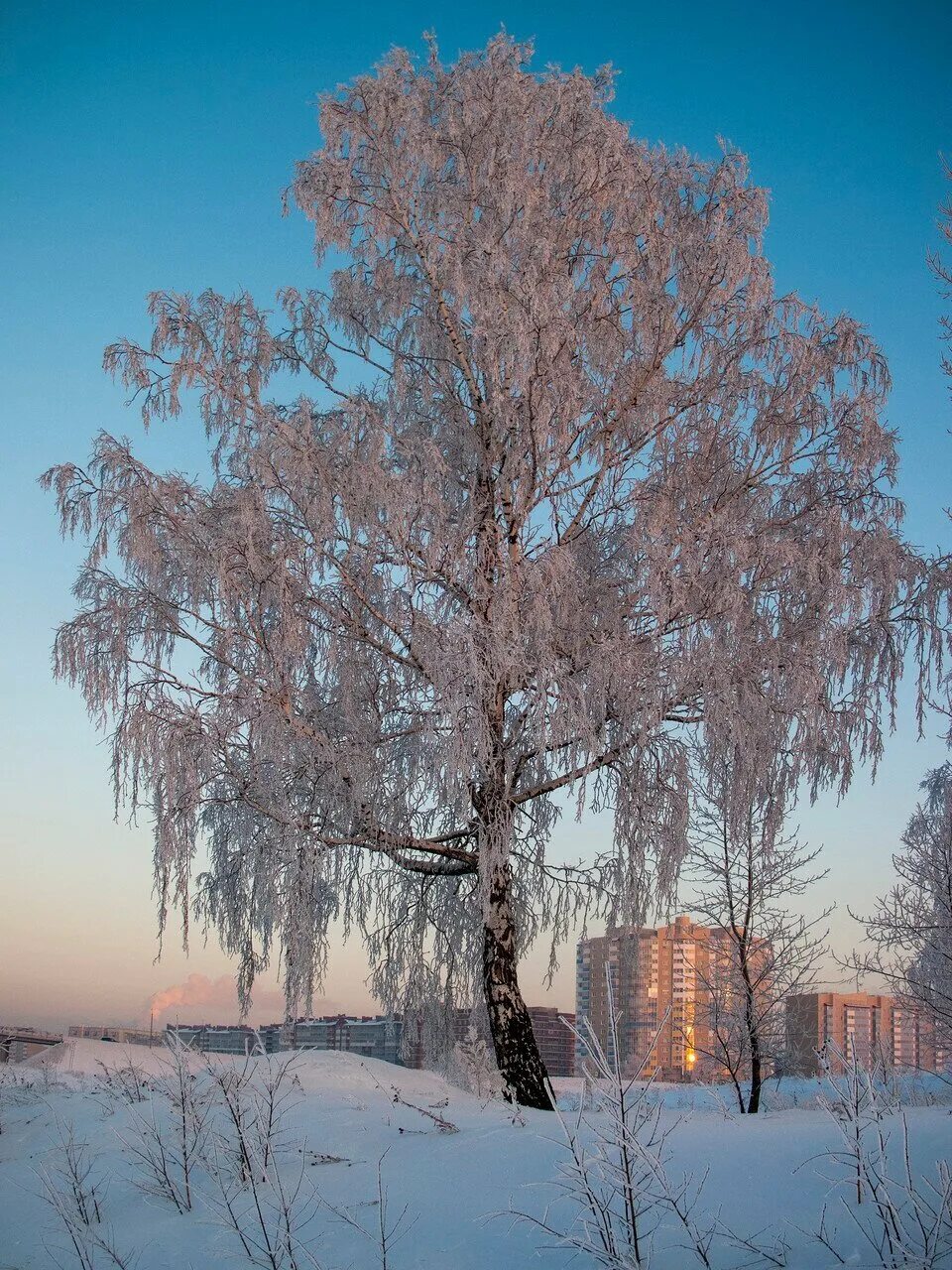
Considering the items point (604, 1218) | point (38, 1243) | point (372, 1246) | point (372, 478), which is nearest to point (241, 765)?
point (372, 478)

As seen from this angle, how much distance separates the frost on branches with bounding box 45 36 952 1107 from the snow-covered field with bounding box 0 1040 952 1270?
2226mm

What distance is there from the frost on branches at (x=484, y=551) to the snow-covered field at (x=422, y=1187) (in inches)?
87.7

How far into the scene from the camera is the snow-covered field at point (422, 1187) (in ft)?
13.6

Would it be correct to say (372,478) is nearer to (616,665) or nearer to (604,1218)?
(616,665)

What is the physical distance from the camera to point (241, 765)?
8.77 meters

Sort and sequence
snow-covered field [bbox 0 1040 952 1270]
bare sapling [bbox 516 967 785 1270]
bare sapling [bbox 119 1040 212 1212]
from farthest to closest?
bare sapling [bbox 119 1040 212 1212] < snow-covered field [bbox 0 1040 952 1270] < bare sapling [bbox 516 967 785 1270]

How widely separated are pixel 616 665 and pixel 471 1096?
323 cm

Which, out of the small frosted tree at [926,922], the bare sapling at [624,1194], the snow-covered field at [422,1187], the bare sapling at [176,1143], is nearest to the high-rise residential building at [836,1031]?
the small frosted tree at [926,922]

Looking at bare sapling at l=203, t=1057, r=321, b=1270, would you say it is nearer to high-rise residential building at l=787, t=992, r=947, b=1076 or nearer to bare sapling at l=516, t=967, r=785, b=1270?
bare sapling at l=516, t=967, r=785, b=1270

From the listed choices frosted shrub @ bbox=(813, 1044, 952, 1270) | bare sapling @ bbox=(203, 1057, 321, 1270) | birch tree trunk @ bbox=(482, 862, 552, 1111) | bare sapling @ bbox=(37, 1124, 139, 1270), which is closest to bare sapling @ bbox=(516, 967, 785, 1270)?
frosted shrub @ bbox=(813, 1044, 952, 1270)

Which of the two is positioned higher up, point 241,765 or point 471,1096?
point 241,765

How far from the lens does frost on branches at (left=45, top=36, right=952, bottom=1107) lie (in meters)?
8.20

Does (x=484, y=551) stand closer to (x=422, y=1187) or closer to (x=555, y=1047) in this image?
(x=422, y=1187)

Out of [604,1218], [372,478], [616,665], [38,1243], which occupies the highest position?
[372,478]
